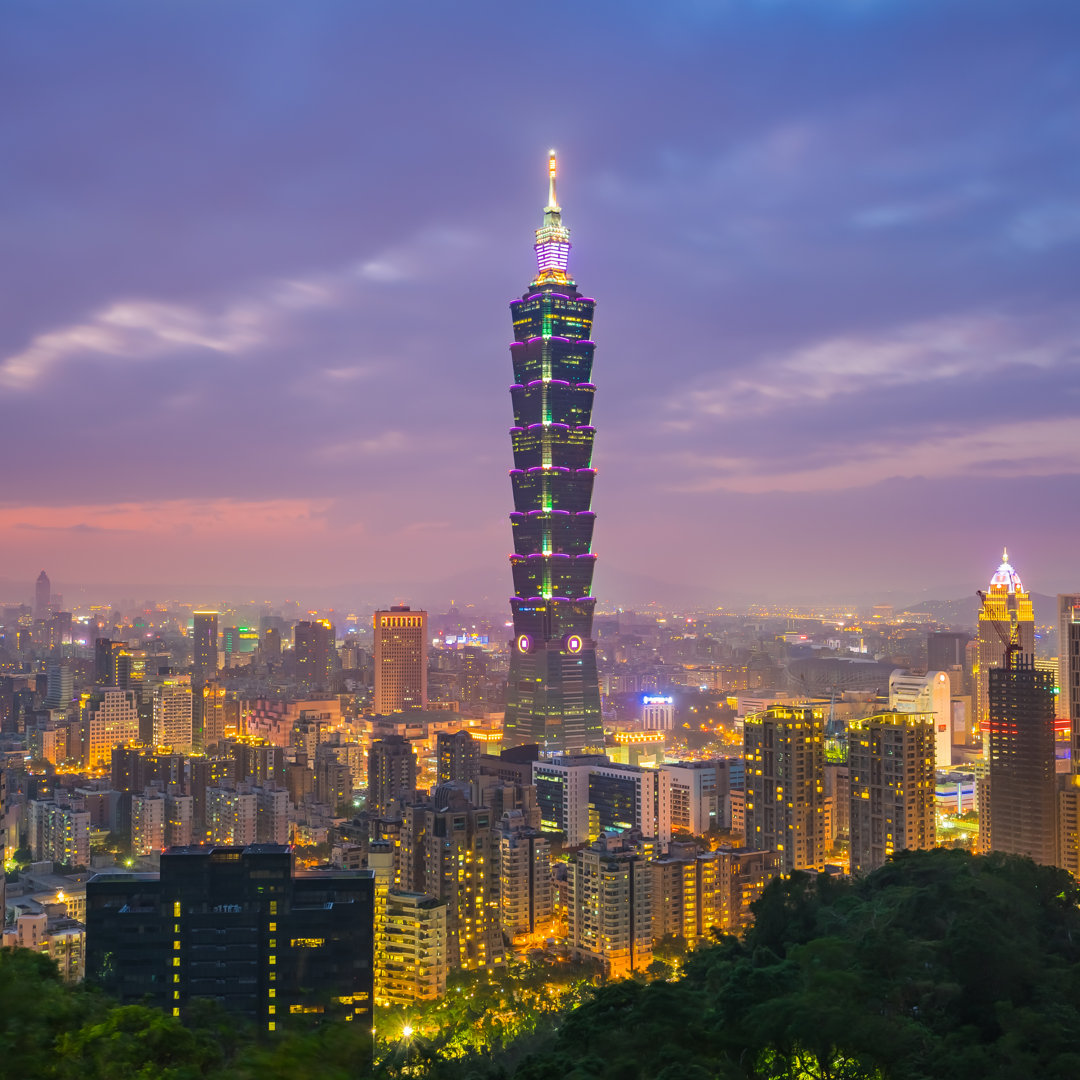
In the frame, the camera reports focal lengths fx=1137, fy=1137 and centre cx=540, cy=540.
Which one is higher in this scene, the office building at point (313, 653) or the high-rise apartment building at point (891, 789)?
the office building at point (313, 653)

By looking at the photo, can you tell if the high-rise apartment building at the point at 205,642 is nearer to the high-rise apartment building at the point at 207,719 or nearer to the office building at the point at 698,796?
the high-rise apartment building at the point at 207,719

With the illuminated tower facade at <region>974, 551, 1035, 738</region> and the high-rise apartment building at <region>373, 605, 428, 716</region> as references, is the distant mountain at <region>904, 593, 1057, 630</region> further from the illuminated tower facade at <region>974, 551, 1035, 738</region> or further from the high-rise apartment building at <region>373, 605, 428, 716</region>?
the high-rise apartment building at <region>373, 605, 428, 716</region>

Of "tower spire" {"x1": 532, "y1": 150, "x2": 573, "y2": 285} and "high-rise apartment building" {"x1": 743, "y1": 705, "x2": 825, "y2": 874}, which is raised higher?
"tower spire" {"x1": 532, "y1": 150, "x2": 573, "y2": 285}

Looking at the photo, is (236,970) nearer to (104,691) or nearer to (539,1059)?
(539,1059)

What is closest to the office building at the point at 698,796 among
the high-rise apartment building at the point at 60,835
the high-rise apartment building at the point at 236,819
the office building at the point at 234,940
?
the high-rise apartment building at the point at 236,819

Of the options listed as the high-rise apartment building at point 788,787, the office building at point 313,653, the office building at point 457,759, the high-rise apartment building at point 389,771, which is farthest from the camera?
the office building at point 313,653

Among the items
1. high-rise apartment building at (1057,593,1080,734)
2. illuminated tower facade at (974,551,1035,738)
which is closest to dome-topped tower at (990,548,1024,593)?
illuminated tower facade at (974,551,1035,738)

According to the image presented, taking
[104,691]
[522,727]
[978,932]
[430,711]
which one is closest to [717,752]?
[522,727]
